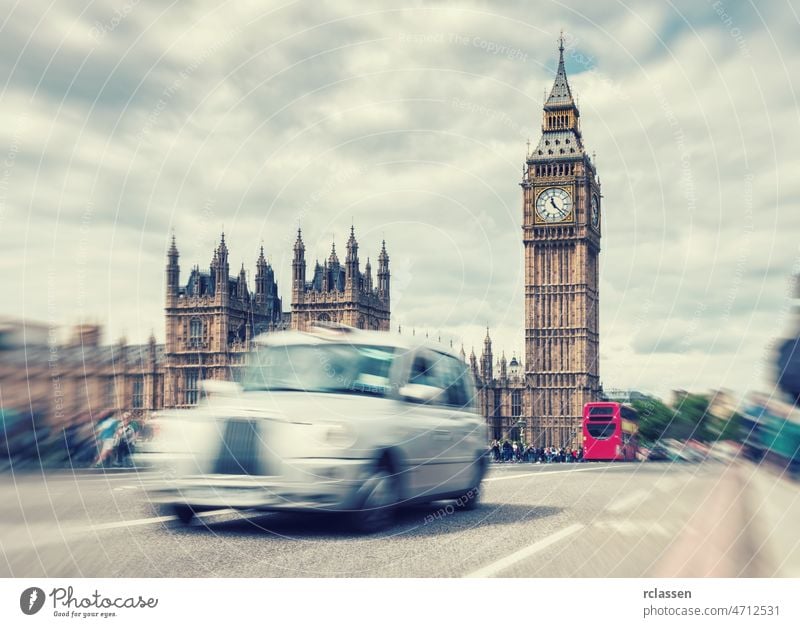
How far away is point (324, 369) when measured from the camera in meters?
8.12

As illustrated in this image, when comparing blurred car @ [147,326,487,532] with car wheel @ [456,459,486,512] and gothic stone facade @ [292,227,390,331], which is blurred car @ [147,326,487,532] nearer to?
car wheel @ [456,459,486,512]

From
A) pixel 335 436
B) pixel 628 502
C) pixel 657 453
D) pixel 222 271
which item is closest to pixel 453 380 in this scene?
pixel 335 436

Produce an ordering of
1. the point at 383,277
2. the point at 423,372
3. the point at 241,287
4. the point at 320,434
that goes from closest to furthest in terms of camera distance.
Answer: the point at 320,434
the point at 423,372
the point at 383,277
the point at 241,287

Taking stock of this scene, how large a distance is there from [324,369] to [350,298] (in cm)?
3599

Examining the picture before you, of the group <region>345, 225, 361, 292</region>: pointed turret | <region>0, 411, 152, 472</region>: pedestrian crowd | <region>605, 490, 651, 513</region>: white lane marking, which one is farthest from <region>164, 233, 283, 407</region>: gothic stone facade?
<region>605, 490, 651, 513</region>: white lane marking

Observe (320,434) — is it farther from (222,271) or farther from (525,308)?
(525,308)

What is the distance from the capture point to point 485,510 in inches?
391

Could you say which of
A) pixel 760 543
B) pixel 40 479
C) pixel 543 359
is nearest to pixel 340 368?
pixel 760 543

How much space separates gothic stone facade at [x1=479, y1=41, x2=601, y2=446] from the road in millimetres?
78819

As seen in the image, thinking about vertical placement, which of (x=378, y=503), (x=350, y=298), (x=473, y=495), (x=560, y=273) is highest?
(x=560, y=273)

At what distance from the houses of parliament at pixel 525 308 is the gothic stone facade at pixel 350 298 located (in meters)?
0.09

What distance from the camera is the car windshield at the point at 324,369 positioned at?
7.94m

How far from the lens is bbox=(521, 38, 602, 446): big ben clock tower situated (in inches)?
3469

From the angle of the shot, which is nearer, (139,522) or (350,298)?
(139,522)
